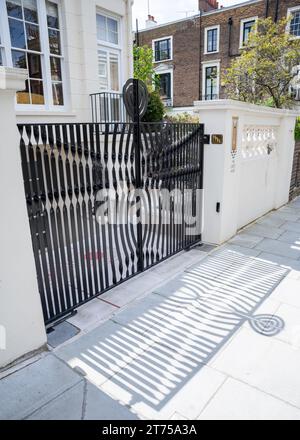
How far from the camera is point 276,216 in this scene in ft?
20.9

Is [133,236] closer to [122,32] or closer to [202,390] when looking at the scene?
[202,390]

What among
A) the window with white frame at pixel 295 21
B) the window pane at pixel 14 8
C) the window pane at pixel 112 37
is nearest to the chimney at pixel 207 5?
the window with white frame at pixel 295 21

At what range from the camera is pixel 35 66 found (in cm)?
657

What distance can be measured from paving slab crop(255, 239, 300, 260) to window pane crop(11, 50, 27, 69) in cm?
590

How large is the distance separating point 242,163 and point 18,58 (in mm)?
5012

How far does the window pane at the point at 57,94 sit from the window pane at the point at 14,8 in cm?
142

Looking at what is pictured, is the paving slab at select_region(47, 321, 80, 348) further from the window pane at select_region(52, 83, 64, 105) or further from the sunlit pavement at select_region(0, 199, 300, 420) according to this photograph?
the window pane at select_region(52, 83, 64, 105)

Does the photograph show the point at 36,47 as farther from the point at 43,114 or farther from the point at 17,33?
the point at 43,114

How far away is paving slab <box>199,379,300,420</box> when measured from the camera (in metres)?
1.87

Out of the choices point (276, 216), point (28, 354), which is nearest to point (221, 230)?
point (276, 216)

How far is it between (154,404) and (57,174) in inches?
73.3

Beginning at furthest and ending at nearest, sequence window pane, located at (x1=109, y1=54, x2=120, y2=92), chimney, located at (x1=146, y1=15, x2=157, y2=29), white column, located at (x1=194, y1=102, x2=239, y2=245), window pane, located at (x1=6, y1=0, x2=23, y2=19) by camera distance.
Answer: chimney, located at (x1=146, y1=15, x2=157, y2=29) < window pane, located at (x1=109, y1=54, x2=120, y2=92) < window pane, located at (x1=6, y1=0, x2=23, y2=19) < white column, located at (x1=194, y1=102, x2=239, y2=245)

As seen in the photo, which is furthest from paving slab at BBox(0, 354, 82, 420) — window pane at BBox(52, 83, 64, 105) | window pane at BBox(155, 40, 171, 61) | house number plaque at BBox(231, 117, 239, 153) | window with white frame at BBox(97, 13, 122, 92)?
window pane at BBox(155, 40, 171, 61)

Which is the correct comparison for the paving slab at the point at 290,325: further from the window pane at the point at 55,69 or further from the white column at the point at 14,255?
the window pane at the point at 55,69
